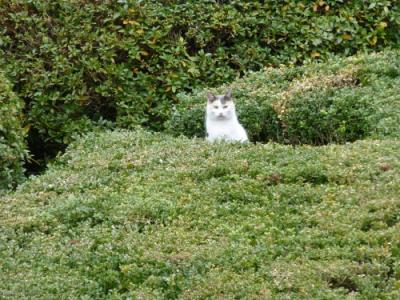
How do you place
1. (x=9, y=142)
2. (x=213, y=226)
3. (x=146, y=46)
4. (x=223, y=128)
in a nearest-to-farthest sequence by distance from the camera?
(x=213, y=226) → (x=9, y=142) → (x=223, y=128) → (x=146, y=46)

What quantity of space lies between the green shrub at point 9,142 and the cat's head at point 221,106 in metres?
1.86

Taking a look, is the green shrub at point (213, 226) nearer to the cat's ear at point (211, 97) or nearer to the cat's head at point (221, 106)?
the cat's head at point (221, 106)

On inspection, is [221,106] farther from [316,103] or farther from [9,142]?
[9,142]

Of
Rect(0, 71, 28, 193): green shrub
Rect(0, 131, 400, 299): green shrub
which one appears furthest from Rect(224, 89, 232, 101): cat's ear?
Rect(0, 71, 28, 193): green shrub

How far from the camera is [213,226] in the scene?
21.8 ft

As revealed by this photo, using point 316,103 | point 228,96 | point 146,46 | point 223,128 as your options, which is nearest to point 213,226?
point 223,128

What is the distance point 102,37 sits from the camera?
1106 cm

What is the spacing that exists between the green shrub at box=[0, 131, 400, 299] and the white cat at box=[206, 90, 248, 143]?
83 centimetres

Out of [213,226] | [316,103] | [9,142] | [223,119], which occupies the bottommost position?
[213,226]

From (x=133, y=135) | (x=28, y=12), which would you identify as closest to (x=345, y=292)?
(x=133, y=135)

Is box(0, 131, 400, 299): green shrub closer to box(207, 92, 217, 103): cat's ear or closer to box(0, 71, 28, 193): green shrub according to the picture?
box(0, 71, 28, 193): green shrub

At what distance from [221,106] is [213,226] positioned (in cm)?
277

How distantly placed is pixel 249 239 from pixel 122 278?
0.88m


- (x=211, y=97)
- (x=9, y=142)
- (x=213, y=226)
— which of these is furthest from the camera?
(x=211, y=97)
